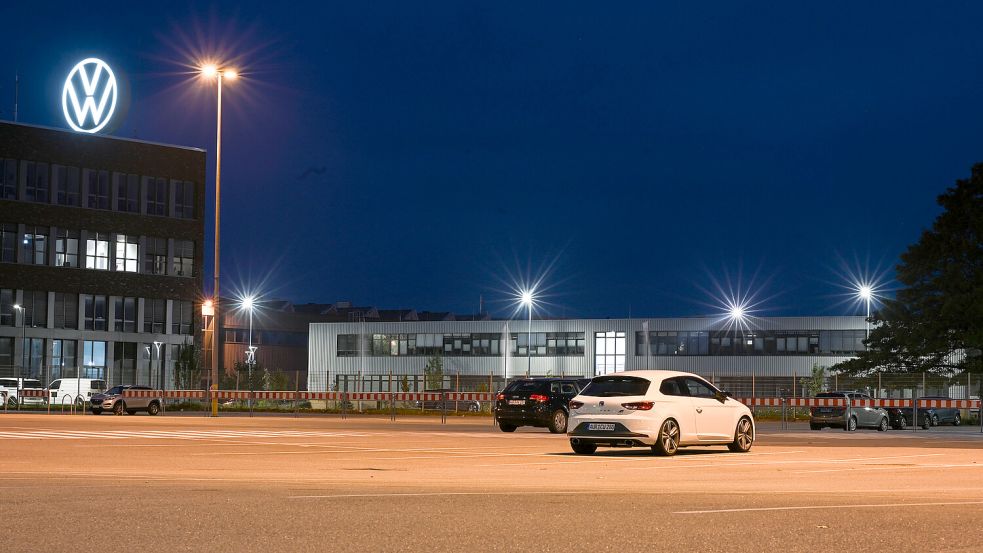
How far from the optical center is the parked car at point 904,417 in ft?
145

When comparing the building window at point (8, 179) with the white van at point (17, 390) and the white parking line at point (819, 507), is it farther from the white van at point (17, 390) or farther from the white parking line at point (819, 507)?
the white parking line at point (819, 507)

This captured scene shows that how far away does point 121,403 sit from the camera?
53656 millimetres

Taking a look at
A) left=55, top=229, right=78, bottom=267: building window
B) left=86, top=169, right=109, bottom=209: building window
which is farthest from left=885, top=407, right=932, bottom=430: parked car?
left=55, top=229, right=78, bottom=267: building window

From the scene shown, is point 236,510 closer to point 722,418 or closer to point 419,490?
point 419,490

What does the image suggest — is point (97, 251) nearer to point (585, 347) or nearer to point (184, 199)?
point (184, 199)

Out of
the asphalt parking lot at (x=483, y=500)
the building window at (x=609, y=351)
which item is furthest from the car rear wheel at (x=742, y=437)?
the building window at (x=609, y=351)

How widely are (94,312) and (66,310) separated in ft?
6.04

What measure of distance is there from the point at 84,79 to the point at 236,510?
6861 centimetres

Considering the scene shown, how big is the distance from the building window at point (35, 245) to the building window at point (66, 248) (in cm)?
78

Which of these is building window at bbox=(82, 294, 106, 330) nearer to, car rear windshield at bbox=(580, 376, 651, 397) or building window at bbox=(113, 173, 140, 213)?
building window at bbox=(113, 173, 140, 213)

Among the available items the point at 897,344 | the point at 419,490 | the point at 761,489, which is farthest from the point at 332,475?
the point at 897,344

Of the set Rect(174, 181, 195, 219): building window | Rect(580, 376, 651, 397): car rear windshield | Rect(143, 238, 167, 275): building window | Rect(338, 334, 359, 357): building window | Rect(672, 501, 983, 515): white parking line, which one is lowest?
Rect(672, 501, 983, 515): white parking line

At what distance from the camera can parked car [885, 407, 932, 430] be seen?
44.1 meters

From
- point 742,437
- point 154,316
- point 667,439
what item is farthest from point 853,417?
point 154,316
